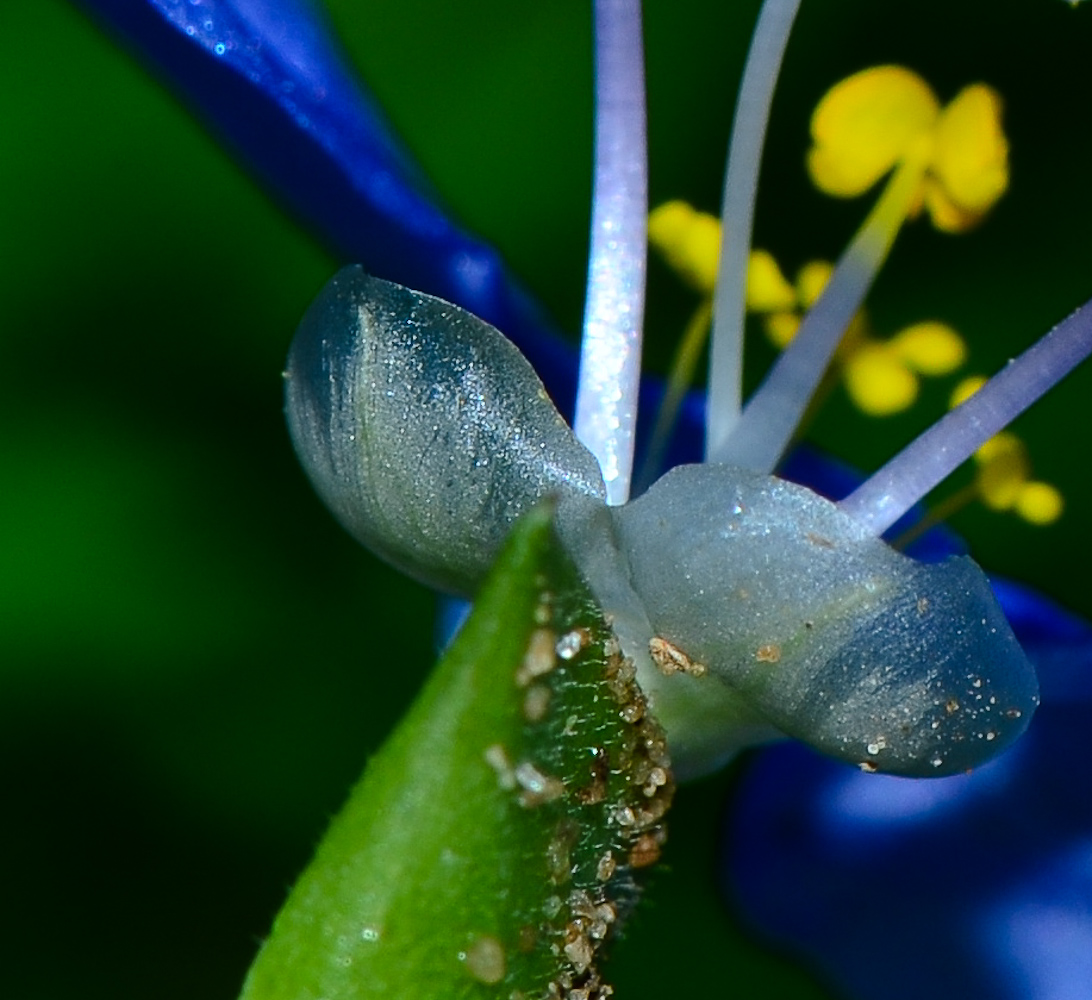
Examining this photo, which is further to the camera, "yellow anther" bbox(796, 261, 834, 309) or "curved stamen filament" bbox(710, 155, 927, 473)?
"yellow anther" bbox(796, 261, 834, 309)

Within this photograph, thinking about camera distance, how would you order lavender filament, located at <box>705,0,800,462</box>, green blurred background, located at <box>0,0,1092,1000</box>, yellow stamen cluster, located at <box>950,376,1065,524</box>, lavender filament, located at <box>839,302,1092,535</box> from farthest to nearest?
green blurred background, located at <box>0,0,1092,1000</box> → yellow stamen cluster, located at <box>950,376,1065,524</box> → lavender filament, located at <box>705,0,800,462</box> → lavender filament, located at <box>839,302,1092,535</box>

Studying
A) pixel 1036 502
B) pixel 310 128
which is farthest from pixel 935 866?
pixel 310 128

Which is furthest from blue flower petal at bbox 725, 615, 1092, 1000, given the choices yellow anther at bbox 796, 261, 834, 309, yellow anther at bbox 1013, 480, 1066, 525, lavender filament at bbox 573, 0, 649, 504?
lavender filament at bbox 573, 0, 649, 504

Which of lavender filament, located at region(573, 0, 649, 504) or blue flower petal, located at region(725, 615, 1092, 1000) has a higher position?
lavender filament, located at region(573, 0, 649, 504)

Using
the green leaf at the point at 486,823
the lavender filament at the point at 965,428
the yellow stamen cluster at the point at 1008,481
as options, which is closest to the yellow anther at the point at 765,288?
the yellow stamen cluster at the point at 1008,481

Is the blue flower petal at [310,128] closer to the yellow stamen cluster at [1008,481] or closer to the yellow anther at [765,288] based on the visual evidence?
the yellow anther at [765,288]

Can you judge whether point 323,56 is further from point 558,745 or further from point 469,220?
point 469,220

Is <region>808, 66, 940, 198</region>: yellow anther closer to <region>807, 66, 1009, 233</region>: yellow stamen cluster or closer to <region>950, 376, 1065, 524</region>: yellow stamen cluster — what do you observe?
<region>807, 66, 1009, 233</region>: yellow stamen cluster

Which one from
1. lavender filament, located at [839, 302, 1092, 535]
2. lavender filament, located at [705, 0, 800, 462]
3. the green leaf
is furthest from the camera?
lavender filament, located at [705, 0, 800, 462]
